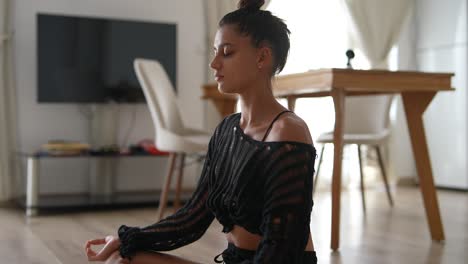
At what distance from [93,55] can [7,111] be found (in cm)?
71

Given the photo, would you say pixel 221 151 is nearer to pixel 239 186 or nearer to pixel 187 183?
pixel 239 186

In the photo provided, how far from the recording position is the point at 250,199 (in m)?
1.14

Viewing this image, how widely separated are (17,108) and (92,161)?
646 mm

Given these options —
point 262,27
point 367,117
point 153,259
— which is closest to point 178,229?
point 153,259

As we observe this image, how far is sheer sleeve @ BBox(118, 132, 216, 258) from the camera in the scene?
1.29 meters

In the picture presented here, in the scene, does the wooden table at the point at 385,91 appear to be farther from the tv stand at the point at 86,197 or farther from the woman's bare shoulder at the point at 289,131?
the tv stand at the point at 86,197

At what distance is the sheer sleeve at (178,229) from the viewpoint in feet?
4.24

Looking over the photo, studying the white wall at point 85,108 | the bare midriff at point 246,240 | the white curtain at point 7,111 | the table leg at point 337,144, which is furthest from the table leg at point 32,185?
the bare midriff at point 246,240

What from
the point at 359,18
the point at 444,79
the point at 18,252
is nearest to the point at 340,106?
the point at 444,79

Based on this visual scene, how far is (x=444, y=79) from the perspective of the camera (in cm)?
272

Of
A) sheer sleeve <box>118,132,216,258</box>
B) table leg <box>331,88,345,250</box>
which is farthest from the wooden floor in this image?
sheer sleeve <box>118,132,216,258</box>

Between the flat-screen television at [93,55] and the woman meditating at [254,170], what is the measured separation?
2.93 m

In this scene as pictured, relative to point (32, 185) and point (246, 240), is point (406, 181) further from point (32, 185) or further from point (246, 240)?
point (246, 240)

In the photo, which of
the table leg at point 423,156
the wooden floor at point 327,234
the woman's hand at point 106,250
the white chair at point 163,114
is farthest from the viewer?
the white chair at point 163,114
